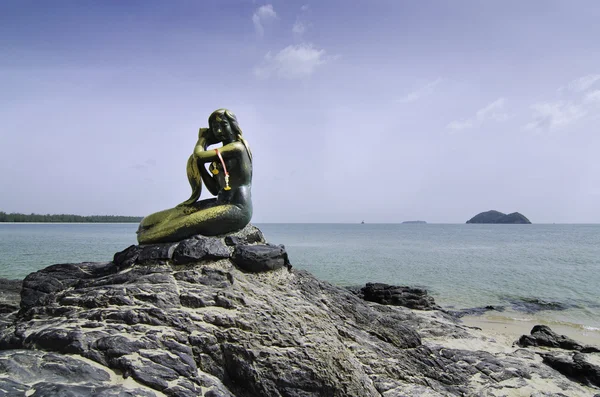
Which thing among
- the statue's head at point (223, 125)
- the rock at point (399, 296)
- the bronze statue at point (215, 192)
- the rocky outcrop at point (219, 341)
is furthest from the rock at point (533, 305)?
the statue's head at point (223, 125)

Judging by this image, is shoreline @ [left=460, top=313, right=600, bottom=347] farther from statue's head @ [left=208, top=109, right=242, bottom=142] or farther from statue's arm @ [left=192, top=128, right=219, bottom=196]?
statue's head @ [left=208, top=109, right=242, bottom=142]

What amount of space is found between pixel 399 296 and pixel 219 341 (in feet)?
23.9

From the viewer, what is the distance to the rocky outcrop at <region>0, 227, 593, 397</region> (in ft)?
12.7

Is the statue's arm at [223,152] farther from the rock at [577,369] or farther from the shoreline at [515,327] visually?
the shoreline at [515,327]

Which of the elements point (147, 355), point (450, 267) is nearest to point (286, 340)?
point (147, 355)

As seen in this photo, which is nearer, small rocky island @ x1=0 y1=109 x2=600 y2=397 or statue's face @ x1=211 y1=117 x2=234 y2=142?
small rocky island @ x1=0 y1=109 x2=600 y2=397

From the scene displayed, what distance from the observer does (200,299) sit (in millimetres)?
4945

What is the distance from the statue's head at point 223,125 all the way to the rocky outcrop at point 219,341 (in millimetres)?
1653

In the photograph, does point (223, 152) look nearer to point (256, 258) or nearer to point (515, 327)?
point (256, 258)

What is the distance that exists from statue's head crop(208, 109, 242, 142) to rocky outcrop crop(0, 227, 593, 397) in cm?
165

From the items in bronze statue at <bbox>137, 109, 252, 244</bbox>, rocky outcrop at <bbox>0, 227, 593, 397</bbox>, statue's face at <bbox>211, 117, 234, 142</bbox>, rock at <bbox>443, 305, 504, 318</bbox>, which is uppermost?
statue's face at <bbox>211, 117, 234, 142</bbox>

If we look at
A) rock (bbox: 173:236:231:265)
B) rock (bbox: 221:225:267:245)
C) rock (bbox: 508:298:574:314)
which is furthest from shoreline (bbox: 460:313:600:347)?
rock (bbox: 173:236:231:265)

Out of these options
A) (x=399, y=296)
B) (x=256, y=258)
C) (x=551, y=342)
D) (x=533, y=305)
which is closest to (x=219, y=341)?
(x=256, y=258)

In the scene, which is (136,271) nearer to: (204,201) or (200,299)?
(200,299)
